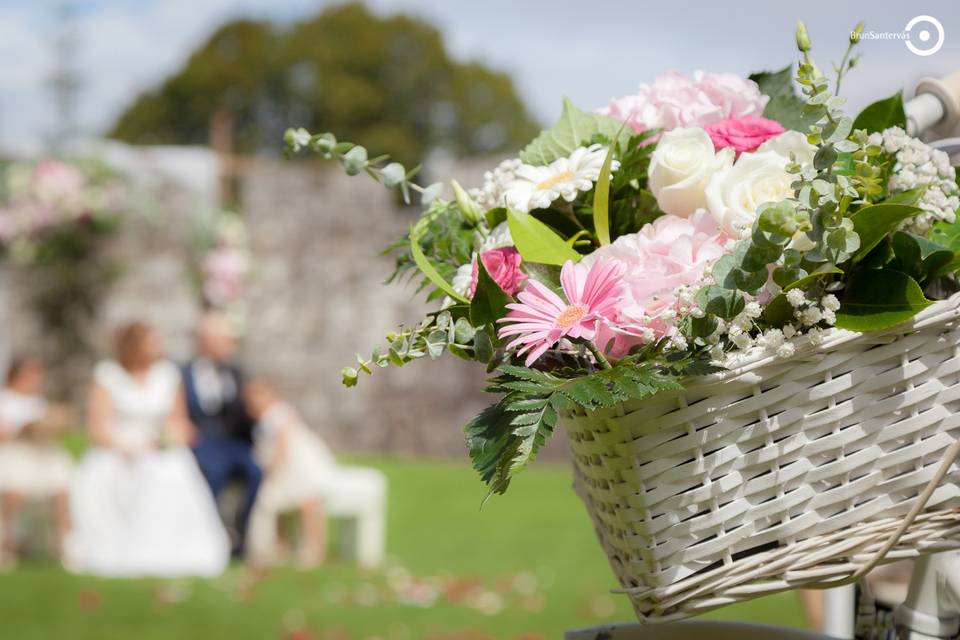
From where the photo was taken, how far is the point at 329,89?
2989 cm

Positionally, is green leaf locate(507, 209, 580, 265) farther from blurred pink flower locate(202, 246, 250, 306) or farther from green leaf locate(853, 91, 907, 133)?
blurred pink flower locate(202, 246, 250, 306)

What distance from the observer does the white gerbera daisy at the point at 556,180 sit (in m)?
0.99

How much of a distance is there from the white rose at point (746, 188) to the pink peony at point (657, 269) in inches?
0.7

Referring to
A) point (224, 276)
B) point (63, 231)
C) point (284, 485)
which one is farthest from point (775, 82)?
point (63, 231)

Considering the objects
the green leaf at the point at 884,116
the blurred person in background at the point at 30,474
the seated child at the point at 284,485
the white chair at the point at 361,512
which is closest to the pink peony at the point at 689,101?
the green leaf at the point at 884,116

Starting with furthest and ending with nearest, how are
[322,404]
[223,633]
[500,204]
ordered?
[322,404]
[223,633]
[500,204]

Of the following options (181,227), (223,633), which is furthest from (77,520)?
(181,227)

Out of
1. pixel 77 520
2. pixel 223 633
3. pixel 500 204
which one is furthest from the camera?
pixel 77 520

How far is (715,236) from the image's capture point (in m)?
0.91

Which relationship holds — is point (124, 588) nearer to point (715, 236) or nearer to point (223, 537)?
point (223, 537)

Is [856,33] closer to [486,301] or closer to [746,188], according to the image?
[746,188]

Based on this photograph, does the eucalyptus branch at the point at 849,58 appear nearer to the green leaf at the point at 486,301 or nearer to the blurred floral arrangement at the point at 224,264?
the green leaf at the point at 486,301

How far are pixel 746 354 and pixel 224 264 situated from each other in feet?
31.5

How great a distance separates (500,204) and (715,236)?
0.84 ft
